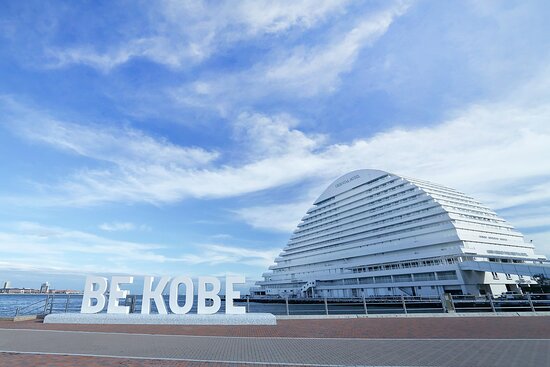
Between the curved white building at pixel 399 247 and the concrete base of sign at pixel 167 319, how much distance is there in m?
50.3

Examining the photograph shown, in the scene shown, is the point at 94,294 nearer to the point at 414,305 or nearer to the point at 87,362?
the point at 87,362

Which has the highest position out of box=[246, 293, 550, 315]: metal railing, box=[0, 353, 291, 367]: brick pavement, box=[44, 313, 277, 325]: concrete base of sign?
box=[44, 313, 277, 325]: concrete base of sign

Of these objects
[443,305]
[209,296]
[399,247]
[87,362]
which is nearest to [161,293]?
[209,296]

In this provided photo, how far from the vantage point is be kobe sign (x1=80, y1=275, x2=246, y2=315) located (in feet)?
49.5

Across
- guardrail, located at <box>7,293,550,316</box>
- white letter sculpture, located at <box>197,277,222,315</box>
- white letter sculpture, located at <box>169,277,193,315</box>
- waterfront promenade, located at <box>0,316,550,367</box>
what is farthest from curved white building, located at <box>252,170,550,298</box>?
white letter sculpture, located at <box>169,277,193,315</box>

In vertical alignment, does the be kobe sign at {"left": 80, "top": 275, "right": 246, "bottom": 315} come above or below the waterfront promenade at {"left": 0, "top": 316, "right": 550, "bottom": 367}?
above

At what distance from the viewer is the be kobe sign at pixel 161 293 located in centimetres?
1510

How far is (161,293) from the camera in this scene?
15.0 meters

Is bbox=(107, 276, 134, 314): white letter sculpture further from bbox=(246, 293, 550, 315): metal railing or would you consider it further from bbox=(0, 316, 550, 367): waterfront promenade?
bbox=(246, 293, 550, 315): metal railing

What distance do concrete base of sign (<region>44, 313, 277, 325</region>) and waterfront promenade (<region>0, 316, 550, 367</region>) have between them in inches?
116

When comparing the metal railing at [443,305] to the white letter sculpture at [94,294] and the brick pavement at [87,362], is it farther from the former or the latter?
the brick pavement at [87,362]

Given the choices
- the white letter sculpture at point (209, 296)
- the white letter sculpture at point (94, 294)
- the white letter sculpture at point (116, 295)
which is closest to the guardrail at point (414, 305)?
the white letter sculpture at point (94, 294)

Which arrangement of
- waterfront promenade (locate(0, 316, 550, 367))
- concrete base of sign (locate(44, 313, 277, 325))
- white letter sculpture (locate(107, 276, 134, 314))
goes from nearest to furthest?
waterfront promenade (locate(0, 316, 550, 367)) → concrete base of sign (locate(44, 313, 277, 325)) → white letter sculpture (locate(107, 276, 134, 314))

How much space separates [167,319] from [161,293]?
1.31 m
